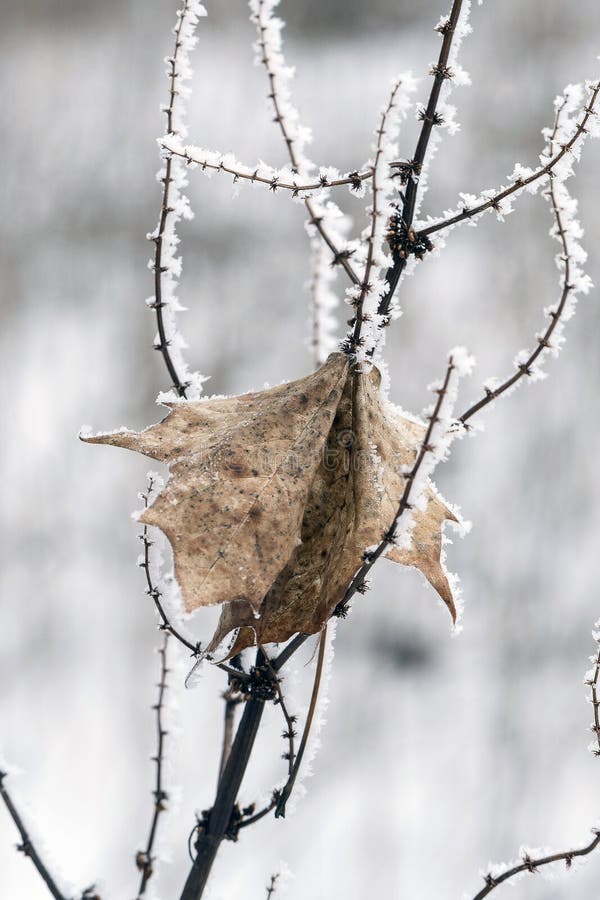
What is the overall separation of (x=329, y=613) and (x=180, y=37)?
0.37 metres

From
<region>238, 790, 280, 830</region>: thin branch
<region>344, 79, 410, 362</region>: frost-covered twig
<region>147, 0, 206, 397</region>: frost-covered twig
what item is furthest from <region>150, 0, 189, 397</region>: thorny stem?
<region>238, 790, 280, 830</region>: thin branch

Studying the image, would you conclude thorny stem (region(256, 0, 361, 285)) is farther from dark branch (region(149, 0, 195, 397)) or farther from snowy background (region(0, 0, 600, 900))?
snowy background (region(0, 0, 600, 900))

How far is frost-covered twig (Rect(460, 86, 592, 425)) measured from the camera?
0.45 meters

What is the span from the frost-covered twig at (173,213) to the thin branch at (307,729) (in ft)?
0.62

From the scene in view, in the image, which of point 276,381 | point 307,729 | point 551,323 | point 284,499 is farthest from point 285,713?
point 276,381

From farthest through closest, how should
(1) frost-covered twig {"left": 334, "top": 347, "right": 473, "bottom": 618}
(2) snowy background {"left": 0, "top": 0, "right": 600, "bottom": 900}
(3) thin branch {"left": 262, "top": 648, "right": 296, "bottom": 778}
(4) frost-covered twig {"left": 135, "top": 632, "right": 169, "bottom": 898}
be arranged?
(2) snowy background {"left": 0, "top": 0, "right": 600, "bottom": 900} → (4) frost-covered twig {"left": 135, "top": 632, "right": 169, "bottom": 898} → (3) thin branch {"left": 262, "top": 648, "right": 296, "bottom": 778} → (1) frost-covered twig {"left": 334, "top": 347, "right": 473, "bottom": 618}

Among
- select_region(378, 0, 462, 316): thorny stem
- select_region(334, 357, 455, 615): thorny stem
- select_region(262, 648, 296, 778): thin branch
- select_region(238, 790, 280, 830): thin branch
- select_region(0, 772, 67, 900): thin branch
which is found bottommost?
select_region(0, 772, 67, 900): thin branch

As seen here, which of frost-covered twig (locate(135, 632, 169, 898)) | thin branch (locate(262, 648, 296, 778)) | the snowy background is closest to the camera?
thin branch (locate(262, 648, 296, 778))

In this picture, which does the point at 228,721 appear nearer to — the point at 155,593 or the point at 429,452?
the point at 155,593

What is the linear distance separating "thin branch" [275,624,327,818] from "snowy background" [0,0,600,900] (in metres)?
1.41

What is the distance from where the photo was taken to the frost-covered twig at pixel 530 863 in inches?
19.1

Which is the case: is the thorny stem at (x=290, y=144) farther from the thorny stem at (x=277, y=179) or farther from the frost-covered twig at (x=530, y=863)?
the frost-covered twig at (x=530, y=863)

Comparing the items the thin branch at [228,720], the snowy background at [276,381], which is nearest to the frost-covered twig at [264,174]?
the thin branch at [228,720]

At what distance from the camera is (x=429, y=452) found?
39 cm
